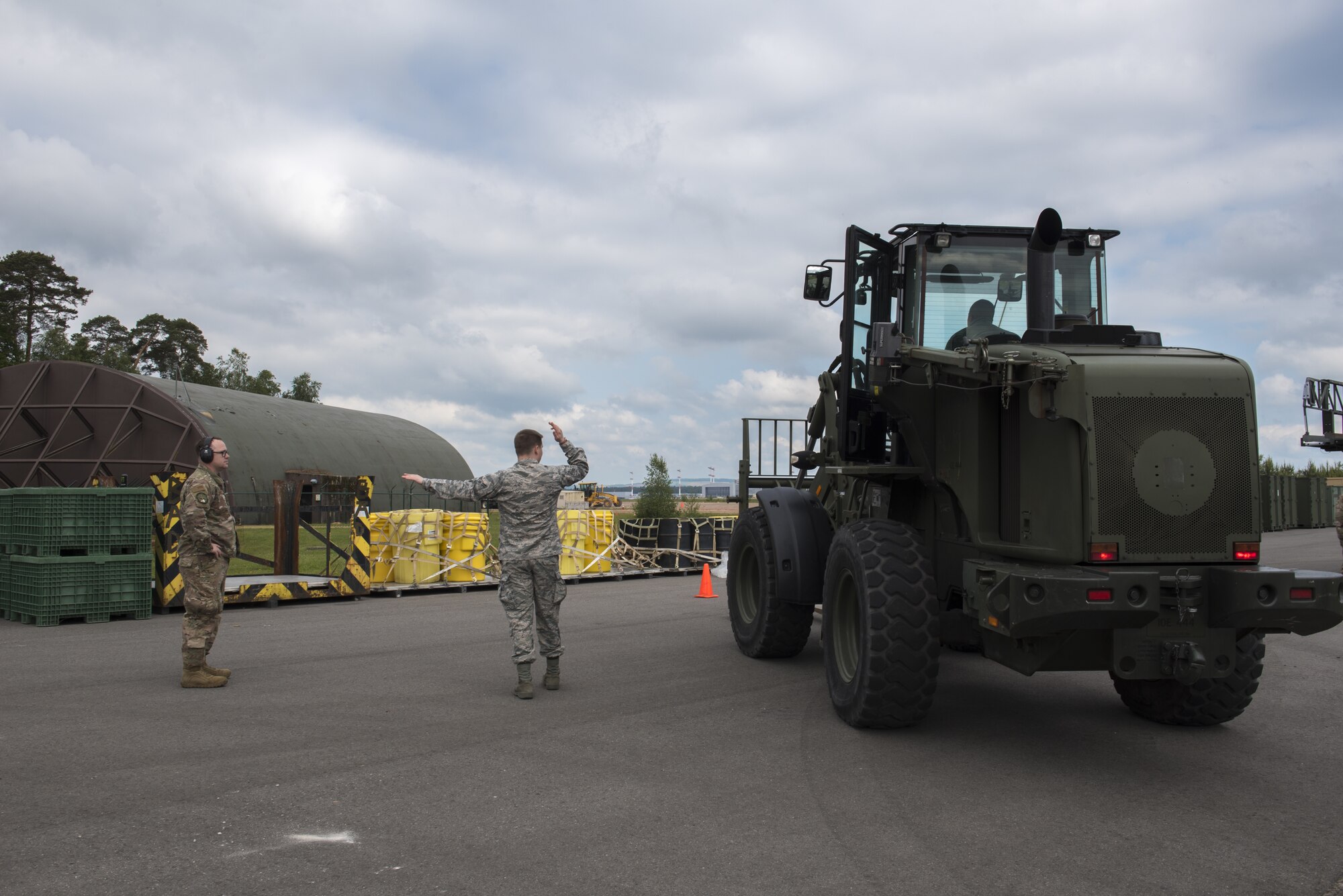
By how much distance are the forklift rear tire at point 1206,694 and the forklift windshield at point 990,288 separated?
8.24ft

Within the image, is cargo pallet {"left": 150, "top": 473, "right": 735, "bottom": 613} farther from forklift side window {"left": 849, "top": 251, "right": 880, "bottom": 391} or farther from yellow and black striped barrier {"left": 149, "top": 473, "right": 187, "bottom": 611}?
forklift side window {"left": 849, "top": 251, "right": 880, "bottom": 391}

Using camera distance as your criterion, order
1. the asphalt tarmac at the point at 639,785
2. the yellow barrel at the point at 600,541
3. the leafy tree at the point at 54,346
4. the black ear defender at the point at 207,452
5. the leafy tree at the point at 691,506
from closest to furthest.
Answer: the asphalt tarmac at the point at 639,785
the black ear defender at the point at 207,452
the yellow barrel at the point at 600,541
the leafy tree at the point at 691,506
the leafy tree at the point at 54,346

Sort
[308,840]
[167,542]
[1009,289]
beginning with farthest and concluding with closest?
1. [167,542]
2. [1009,289]
3. [308,840]

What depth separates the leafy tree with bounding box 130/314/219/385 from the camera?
7281 cm

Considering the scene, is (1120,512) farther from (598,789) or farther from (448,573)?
(448,573)

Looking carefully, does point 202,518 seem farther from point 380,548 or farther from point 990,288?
point 380,548

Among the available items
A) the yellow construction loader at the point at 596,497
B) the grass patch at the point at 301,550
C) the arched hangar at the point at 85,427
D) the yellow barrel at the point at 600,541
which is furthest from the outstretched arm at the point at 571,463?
the yellow construction loader at the point at 596,497

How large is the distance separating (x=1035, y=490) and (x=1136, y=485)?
0.54m

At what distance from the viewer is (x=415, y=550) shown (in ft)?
53.9

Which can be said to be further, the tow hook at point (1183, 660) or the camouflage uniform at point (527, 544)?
the camouflage uniform at point (527, 544)

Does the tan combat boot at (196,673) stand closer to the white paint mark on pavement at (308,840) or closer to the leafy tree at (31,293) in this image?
the white paint mark on pavement at (308,840)

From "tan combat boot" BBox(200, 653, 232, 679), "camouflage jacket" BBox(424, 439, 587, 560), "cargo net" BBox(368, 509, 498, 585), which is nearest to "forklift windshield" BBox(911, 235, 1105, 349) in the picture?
"camouflage jacket" BBox(424, 439, 587, 560)

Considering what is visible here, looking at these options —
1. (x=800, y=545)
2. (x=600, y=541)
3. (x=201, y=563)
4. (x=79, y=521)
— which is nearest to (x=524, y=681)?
A: (x=800, y=545)

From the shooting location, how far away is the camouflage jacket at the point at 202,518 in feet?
26.3
